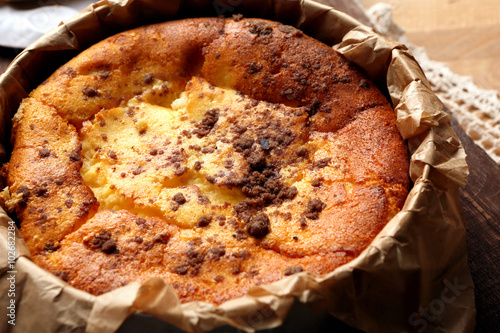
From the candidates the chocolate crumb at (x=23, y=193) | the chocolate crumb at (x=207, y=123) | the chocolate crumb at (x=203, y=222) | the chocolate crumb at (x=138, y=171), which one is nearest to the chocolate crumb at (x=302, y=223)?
the chocolate crumb at (x=203, y=222)

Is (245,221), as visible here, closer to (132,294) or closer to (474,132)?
(132,294)

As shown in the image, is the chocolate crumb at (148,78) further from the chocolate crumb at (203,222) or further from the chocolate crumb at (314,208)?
the chocolate crumb at (314,208)

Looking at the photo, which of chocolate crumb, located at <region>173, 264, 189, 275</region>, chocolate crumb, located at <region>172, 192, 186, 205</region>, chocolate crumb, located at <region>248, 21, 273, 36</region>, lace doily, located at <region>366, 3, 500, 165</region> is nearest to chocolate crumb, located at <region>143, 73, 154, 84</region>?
chocolate crumb, located at <region>248, 21, 273, 36</region>

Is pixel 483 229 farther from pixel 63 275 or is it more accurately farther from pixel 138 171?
pixel 63 275

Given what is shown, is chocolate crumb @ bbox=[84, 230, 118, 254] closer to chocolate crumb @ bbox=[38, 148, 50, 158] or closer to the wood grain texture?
chocolate crumb @ bbox=[38, 148, 50, 158]

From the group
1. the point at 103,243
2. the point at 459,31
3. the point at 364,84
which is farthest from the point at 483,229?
the point at 103,243

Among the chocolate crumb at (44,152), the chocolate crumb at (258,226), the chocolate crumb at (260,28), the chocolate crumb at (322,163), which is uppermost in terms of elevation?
the chocolate crumb at (260,28)

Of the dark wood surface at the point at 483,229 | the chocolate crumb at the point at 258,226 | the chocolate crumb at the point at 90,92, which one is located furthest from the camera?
the chocolate crumb at the point at 90,92
